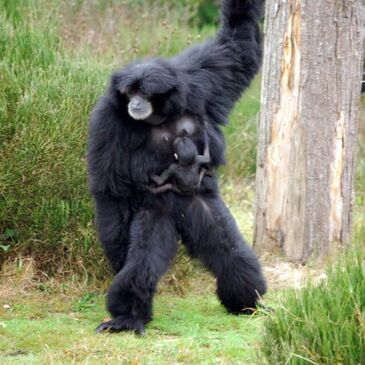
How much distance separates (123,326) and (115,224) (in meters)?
0.83

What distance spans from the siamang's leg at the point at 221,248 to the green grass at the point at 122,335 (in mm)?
253

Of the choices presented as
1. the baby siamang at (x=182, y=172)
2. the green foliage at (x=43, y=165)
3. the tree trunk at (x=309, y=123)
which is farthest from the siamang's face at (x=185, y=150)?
the tree trunk at (x=309, y=123)

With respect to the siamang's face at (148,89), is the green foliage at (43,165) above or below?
below

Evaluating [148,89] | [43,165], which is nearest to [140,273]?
[148,89]

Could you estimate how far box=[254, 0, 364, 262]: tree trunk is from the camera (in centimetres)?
847

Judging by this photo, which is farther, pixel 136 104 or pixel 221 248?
pixel 221 248

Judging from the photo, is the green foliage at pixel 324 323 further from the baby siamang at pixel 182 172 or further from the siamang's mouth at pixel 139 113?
the siamang's mouth at pixel 139 113

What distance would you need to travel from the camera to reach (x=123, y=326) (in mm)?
6934

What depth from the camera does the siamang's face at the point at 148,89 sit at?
6938 millimetres

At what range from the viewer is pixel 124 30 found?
13156 millimetres

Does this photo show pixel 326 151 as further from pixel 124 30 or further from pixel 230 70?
pixel 124 30

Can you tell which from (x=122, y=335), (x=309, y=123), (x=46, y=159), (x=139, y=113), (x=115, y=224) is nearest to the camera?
(x=122, y=335)

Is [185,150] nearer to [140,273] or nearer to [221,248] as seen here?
[221,248]

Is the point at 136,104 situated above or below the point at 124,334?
above
